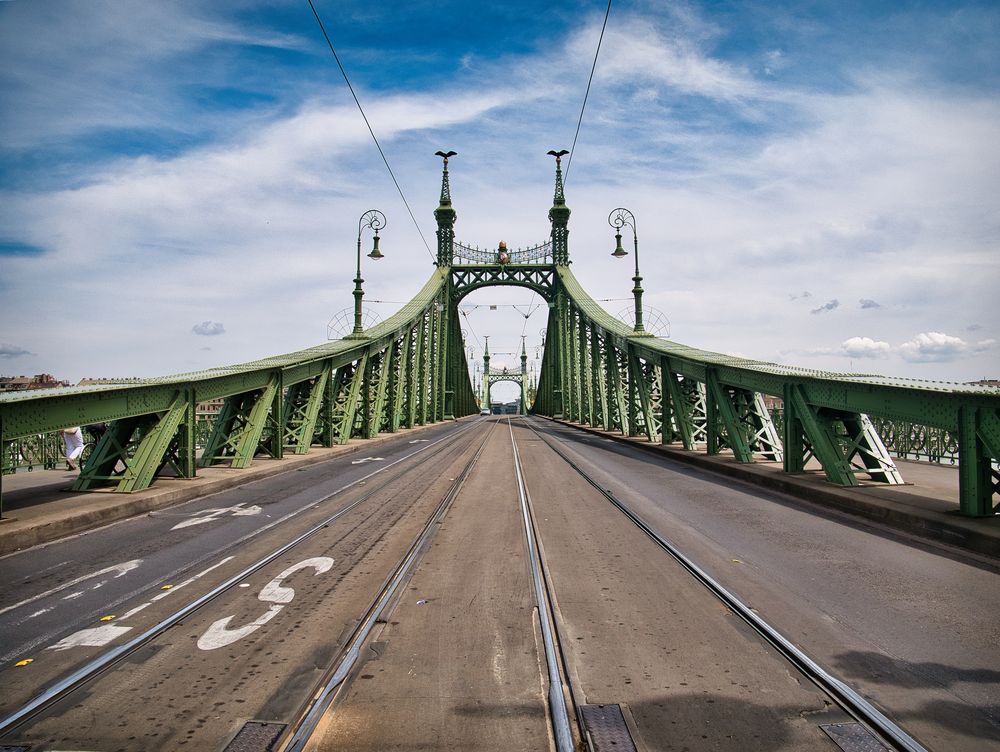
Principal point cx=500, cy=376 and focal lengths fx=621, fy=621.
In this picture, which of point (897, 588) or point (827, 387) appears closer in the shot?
point (897, 588)

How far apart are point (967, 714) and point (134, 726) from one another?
431 cm

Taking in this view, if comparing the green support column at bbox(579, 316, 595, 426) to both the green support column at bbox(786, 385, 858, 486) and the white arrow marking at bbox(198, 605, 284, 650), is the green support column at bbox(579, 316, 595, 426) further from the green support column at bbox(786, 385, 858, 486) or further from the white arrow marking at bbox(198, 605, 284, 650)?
the white arrow marking at bbox(198, 605, 284, 650)

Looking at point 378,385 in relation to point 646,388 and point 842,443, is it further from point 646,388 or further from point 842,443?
point 842,443

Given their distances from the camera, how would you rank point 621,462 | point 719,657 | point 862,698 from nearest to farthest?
point 862,698 → point 719,657 → point 621,462

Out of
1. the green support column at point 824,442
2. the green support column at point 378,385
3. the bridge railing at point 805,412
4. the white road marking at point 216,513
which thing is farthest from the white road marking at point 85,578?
the green support column at point 378,385

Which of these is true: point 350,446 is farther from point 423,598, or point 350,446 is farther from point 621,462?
point 423,598

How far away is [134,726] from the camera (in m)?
3.19

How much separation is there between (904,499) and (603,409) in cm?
2384

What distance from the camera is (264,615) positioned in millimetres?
4816

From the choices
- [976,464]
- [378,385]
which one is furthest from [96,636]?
[378,385]

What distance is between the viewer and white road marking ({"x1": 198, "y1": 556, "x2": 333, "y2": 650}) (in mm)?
4301

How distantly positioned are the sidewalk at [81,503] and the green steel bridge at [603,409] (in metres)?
0.43

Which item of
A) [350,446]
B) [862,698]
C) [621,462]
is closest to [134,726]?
[862,698]

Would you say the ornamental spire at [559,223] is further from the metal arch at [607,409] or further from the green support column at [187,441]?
the green support column at [187,441]
